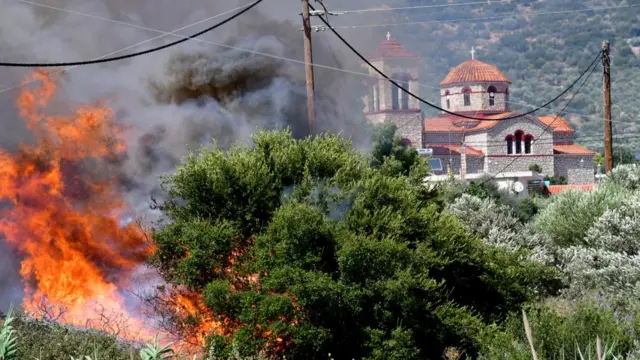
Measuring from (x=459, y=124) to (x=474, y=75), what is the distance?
5.94 metres

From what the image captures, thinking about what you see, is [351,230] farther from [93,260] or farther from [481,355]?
[93,260]

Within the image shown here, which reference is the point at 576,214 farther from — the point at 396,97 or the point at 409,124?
the point at 396,97

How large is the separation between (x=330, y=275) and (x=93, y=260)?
893cm

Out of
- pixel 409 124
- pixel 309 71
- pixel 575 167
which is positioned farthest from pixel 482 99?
pixel 309 71

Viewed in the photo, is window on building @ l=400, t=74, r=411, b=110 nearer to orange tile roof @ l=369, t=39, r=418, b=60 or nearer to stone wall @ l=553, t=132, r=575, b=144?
orange tile roof @ l=369, t=39, r=418, b=60

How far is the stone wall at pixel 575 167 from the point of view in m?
102

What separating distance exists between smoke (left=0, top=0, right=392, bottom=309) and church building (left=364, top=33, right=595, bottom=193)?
192 ft

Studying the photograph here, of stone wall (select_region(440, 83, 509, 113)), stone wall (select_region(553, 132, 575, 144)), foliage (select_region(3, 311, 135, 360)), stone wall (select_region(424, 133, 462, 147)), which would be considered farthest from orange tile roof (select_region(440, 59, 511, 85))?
foliage (select_region(3, 311, 135, 360))

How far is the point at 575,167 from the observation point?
103 metres

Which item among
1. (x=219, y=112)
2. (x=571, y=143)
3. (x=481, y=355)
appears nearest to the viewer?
(x=481, y=355)

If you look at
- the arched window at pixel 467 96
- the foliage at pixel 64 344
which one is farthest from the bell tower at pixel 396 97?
the foliage at pixel 64 344

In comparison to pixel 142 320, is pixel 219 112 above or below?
above

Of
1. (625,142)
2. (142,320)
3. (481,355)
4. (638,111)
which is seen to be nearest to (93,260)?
(142,320)

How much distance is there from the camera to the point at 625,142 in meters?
121
